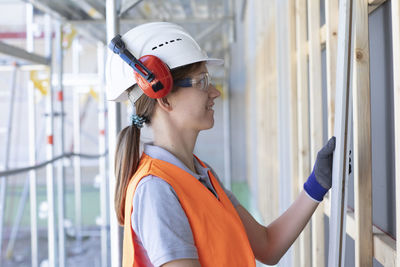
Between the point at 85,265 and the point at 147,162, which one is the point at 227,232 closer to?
the point at 147,162

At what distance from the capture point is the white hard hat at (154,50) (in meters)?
1.45

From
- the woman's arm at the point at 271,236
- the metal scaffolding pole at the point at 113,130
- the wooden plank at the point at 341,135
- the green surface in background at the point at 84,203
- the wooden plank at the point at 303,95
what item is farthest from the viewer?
the green surface in background at the point at 84,203

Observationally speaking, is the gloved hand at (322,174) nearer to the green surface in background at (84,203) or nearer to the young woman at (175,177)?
the young woman at (175,177)

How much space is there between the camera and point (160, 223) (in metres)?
1.21

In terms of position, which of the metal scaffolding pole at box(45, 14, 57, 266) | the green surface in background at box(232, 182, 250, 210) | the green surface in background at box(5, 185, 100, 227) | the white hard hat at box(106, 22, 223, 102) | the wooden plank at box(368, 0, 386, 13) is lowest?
the green surface in background at box(5, 185, 100, 227)

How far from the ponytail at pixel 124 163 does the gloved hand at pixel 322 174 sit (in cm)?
57

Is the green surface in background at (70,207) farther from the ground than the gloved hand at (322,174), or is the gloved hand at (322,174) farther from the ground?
the gloved hand at (322,174)

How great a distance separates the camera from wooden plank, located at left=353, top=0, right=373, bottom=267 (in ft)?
4.61

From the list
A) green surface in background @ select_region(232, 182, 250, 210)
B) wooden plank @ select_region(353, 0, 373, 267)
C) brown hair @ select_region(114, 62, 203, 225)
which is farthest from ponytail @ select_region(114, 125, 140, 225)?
green surface in background @ select_region(232, 182, 250, 210)

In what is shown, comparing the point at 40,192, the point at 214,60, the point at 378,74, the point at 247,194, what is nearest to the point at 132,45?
the point at 214,60

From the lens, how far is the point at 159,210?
4.02 feet

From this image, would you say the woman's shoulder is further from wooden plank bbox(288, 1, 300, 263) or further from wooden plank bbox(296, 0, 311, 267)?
wooden plank bbox(288, 1, 300, 263)

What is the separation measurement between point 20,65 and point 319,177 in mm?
3806

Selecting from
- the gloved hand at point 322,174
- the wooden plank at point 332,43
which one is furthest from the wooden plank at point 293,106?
the gloved hand at point 322,174
